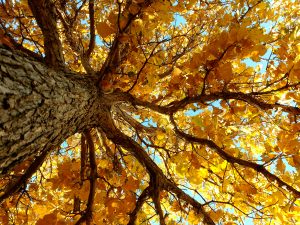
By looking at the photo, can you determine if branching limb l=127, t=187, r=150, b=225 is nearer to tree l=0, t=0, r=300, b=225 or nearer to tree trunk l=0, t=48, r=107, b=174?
tree l=0, t=0, r=300, b=225

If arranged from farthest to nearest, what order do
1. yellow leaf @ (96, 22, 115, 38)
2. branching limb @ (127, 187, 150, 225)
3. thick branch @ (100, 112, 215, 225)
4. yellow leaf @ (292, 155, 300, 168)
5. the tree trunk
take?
thick branch @ (100, 112, 215, 225) < branching limb @ (127, 187, 150, 225) < yellow leaf @ (292, 155, 300, 168) < yellow leaf @ (96, 22, 115, 38) < the tree trunk

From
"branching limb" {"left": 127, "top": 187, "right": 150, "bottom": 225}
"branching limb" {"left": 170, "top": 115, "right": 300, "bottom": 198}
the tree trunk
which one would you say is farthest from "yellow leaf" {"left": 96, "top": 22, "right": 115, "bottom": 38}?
"branching limb" {"left": 127, "top": 187, "right": 150, "bottom": 225}

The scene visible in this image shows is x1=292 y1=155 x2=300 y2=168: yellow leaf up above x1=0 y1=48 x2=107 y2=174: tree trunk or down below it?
above

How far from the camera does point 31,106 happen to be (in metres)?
1.05

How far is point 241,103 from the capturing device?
186cm

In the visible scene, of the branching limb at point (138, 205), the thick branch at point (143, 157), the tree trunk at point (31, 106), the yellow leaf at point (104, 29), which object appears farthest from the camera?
the thick branch at point (143, 157)

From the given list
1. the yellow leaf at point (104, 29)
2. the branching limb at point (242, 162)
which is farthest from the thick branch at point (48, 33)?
the branching limb at point (242, 162)

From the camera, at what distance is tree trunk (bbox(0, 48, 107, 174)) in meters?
0.94

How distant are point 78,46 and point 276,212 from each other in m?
2.11

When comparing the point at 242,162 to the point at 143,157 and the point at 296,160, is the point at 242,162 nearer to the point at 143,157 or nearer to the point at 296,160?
the point at 296,160

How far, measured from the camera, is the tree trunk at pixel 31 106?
94cm

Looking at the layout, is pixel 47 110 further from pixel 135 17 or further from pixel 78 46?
pixel 78 46

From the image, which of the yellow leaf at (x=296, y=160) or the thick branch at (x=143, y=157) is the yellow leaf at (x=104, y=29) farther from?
the yellow leaf at (x=296, y=160)

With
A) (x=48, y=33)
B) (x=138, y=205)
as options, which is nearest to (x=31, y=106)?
(x=48, y=33)
